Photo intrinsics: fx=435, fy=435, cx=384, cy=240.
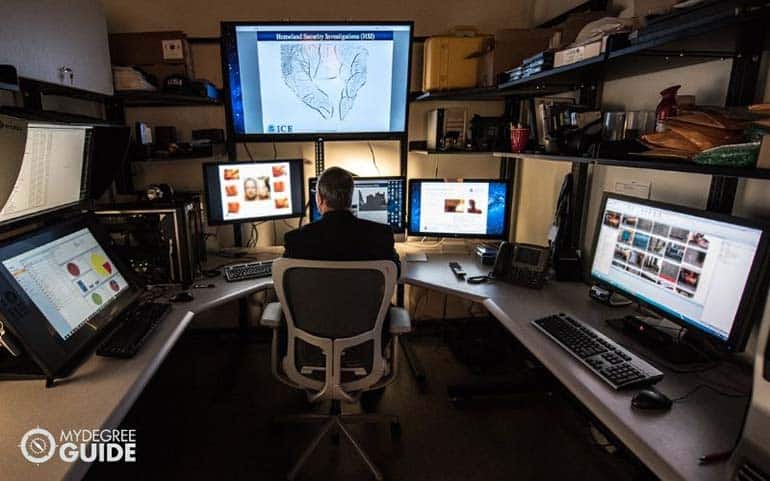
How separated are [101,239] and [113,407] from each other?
2.76ft

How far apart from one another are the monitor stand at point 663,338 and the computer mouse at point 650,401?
29 cm

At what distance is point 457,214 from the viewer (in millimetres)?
2584

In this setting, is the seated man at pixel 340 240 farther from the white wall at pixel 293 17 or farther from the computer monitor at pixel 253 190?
the white wall at pixel 293 17

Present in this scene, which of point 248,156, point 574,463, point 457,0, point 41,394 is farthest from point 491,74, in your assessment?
point 41,394

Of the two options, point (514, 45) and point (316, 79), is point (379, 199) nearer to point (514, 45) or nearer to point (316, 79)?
point (316, 79)

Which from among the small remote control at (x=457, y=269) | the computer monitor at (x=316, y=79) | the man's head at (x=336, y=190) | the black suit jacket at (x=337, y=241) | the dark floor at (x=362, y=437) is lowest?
the dark floor at (x=362, y=437)

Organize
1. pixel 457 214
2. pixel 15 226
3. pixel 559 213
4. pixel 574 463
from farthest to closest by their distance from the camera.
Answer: pixel 457 214 < pixel 559 213 < pixel 574 463 < pixel 15 226

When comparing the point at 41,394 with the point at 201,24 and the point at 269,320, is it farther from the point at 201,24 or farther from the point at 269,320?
the point at 201,24

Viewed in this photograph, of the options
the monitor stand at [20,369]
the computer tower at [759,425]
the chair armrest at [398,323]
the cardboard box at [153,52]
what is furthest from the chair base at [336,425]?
the cardboard box at [153,52]

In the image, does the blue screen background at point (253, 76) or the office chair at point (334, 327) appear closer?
the office chair at point (334, 327)

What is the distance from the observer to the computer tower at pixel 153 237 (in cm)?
197

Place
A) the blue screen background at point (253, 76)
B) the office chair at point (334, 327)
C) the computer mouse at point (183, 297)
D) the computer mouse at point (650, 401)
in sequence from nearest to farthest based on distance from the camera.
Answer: the computer mouse at point (650, 401)
the office chair at point (334, 327)
the computer mouse at point (183, 297)
the blue screen background at point (253, 76)

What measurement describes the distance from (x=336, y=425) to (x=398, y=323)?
0.61 metres

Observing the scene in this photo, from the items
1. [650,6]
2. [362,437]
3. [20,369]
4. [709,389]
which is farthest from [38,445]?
[650,6]
